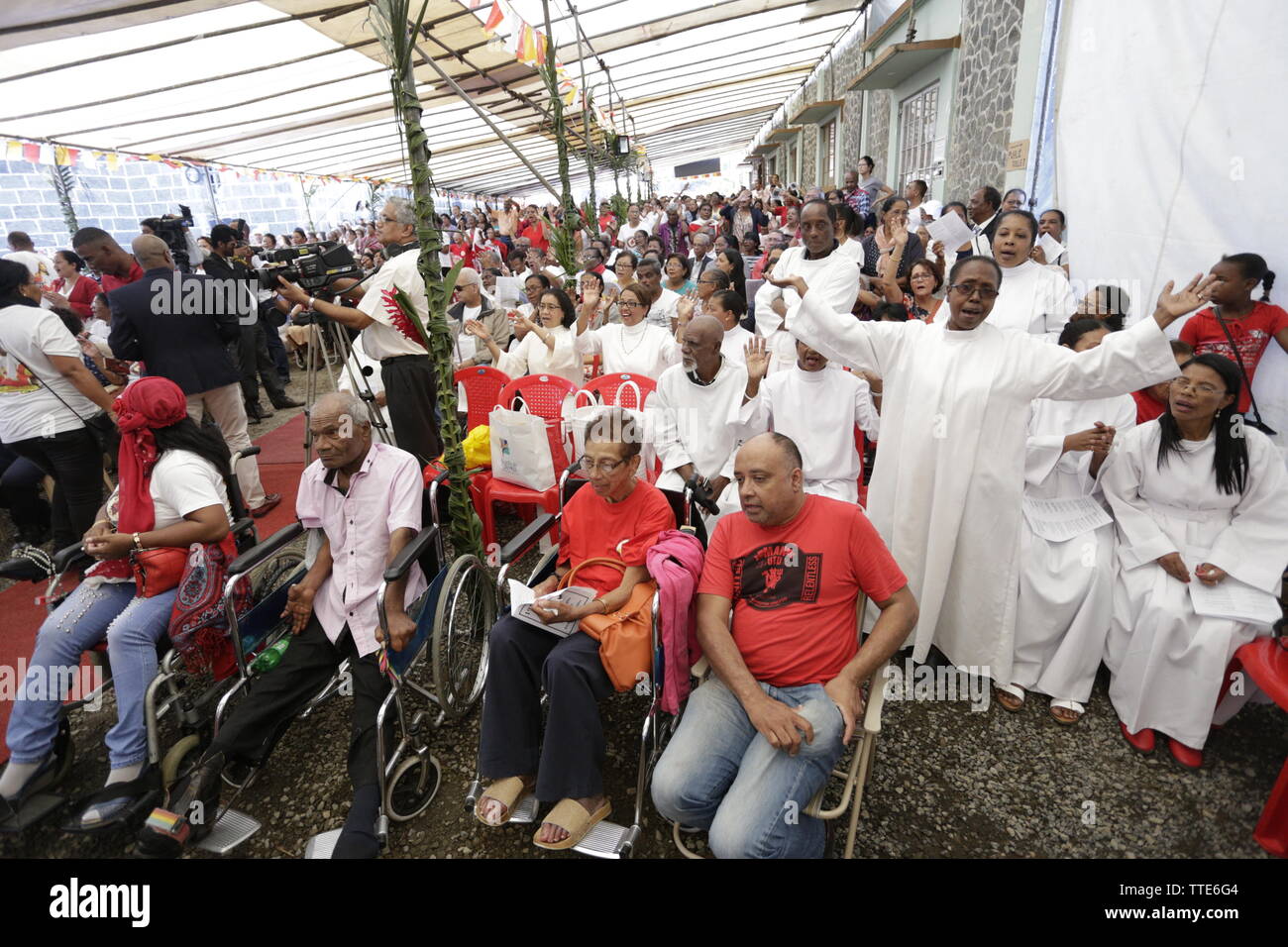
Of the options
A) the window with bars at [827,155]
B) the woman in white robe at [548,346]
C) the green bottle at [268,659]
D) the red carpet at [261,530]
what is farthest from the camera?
the window with bars at [827,155]

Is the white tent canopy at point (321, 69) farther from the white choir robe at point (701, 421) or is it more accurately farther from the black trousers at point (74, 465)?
the white choir robe at point (701, 421)

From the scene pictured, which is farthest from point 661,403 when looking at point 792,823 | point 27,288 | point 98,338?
point 98,338

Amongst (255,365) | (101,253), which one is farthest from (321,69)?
(101,253)

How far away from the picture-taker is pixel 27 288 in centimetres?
396

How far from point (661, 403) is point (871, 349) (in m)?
1.30

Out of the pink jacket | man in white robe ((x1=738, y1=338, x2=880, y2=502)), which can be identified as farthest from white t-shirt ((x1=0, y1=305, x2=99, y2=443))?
man in white robe ((x1=738, y1=338, x2=880, y2=502))

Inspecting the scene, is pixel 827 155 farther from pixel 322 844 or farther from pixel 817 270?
pixel 322 844

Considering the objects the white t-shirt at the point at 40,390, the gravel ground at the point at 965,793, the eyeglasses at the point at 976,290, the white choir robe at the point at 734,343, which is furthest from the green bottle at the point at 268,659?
the white choir robe at the point at 734,343

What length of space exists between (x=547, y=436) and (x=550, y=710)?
192cm

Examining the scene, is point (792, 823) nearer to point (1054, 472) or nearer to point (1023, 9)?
point (1054, 472)

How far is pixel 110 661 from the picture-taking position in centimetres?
260

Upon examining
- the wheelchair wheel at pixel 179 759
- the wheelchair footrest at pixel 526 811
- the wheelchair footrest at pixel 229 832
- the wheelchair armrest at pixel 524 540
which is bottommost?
the wheelchair footrest at pixel 229 832

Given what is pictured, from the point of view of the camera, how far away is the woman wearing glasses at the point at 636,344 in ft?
15.7

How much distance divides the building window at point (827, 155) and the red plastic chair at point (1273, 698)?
633 inches
